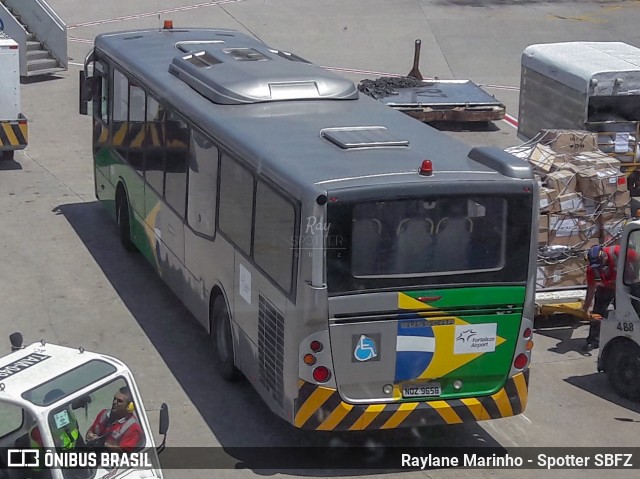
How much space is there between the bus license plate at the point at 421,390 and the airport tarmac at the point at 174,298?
782 millimetres

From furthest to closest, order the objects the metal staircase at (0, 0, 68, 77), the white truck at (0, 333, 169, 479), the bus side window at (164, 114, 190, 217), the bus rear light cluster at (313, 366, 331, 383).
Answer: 1. the metal staircase at (0, 0, 68, 77)
2. the bus side window at (164, 114, 190, 217)
3. the bus rear light cluster at (313, 366, 331, 383)
4. the white truck at (0, 333, 169, 479)

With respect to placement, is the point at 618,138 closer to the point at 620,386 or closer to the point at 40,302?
the point at 620,386

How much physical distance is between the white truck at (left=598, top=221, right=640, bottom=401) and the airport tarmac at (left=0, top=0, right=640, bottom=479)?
0.82 ft

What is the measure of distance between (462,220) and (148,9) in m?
25.3

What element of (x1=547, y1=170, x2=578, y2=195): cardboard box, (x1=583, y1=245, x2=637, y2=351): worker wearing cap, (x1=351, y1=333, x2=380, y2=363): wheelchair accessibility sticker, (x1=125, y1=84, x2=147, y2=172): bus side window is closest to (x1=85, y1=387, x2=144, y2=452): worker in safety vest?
(x1=351, y1=333, x2=380, y2=363): wheelchair accessibility sticker

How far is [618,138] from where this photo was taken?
1842 cm

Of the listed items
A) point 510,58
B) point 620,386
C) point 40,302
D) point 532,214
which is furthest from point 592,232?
point 510,58

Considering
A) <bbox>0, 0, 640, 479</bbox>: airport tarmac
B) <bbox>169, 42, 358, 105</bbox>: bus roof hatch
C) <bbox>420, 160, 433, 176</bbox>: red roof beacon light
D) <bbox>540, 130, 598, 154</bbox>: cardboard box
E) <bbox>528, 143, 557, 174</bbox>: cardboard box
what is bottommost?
<bbox>0, 0, 640, 479</bbox>: airport tarmac

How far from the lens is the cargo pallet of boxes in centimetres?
1421

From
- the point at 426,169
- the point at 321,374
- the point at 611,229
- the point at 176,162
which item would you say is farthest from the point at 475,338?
the point at 176,162

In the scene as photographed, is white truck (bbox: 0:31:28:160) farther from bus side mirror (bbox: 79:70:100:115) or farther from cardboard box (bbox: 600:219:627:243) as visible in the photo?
cardboard box (bbox: 600:219:627:243)

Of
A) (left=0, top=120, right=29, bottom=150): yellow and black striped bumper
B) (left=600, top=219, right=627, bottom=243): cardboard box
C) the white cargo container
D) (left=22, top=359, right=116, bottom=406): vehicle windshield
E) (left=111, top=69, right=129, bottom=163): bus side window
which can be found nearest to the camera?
(left=22, top=359, right=116, bottom=406): vehicle windshield

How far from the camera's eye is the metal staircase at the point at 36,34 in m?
26.8

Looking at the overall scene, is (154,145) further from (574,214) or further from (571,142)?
(571,142)
